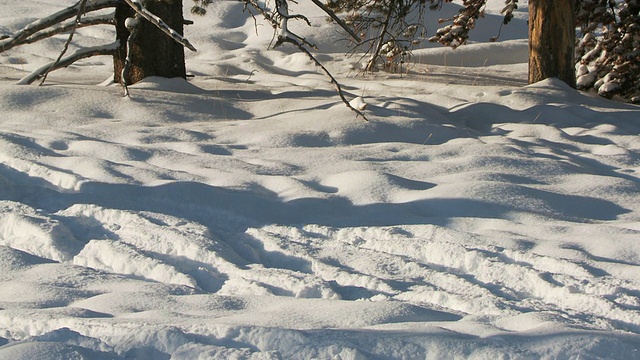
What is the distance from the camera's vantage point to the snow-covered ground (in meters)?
2.44

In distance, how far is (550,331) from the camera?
250 cm

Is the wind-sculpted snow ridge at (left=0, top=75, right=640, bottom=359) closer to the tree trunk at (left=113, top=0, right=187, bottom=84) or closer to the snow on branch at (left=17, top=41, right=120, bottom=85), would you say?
the snow on branch at (left=17, top=41, right=120, bottom=85)

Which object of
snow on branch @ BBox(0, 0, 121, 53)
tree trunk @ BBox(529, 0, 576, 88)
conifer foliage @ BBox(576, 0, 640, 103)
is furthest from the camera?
conifer foliage @ BBox(576, 0, 640, 103)

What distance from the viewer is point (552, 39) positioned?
7926mm

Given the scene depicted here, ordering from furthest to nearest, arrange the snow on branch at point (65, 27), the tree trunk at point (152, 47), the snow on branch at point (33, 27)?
the tree trunk at point (152, 47)
the snow on branch at point (65, 27)
the snow on branch at point (33, 27)

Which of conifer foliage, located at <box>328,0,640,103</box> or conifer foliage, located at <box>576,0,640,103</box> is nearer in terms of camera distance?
conifer foliage, located at <box>328,0,640,103</box>

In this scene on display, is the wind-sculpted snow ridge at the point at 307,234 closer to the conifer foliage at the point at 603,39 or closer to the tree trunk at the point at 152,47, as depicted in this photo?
the tree trunk at the point at 152,47

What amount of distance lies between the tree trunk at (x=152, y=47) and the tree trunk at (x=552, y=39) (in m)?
3.53

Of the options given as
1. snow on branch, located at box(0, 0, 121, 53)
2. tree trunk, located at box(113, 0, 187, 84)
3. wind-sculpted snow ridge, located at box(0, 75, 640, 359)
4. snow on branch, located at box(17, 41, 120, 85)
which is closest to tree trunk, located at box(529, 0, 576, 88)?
wind-sculpted snow ridge, located at box(0, 75, 640, 359)

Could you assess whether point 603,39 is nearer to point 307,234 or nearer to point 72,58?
point 72,58

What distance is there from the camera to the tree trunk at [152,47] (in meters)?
7.02

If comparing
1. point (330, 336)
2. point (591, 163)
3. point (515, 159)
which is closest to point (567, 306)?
point (330, 336)

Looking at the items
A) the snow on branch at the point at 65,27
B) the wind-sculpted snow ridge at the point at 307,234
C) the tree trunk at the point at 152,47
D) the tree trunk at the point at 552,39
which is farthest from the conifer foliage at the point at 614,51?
the snow on branch at the point at 65,27

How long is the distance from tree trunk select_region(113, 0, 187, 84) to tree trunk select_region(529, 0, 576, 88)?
11.6ft
